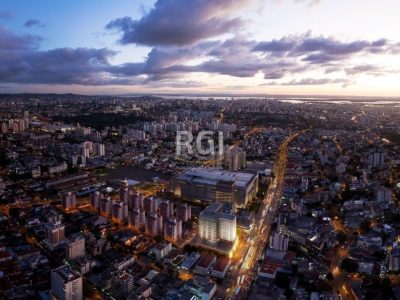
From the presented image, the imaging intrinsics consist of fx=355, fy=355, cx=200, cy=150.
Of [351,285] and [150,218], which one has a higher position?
[150,218]

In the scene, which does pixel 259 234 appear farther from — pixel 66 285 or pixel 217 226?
pixel 66 285

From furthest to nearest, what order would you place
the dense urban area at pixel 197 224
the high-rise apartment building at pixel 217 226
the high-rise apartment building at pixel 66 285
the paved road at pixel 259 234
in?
the high-rise apartment building at pixel 217 226
the paved road at pixel 259 234
the dense urban area at pixel 197 224
the high-rise apartment building at pixel 66 285

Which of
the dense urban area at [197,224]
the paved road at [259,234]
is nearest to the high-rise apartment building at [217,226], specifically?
the dense urban area at [197,224]

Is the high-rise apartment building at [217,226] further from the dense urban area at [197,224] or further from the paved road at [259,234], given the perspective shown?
the paved road at [259,234]

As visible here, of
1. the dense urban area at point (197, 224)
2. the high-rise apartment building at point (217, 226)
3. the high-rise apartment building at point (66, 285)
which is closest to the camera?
the high-rise apartment building at point (66, 285)

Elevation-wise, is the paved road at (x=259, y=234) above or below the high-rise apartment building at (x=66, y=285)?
below

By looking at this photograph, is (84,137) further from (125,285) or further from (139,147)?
(125,285)

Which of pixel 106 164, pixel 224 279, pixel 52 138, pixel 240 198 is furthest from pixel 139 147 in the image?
pixel 224 279

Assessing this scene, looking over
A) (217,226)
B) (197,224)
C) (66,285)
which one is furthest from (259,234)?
(66,285)
